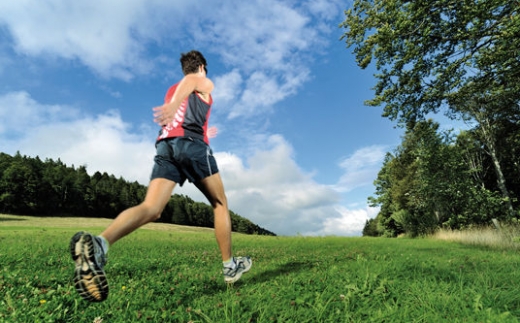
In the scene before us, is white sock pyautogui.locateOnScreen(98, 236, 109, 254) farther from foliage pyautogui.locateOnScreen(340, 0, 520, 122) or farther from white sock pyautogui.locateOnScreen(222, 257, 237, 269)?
foliage pyautogui.locateOnScreen(340, 0, 520, 122)

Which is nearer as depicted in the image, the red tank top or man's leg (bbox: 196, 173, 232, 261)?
the red tank top

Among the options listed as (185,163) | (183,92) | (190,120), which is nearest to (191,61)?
(183,92)

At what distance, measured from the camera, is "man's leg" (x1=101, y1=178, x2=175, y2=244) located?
270cm

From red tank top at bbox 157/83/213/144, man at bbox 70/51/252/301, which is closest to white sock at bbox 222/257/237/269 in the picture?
man at bbox 70/51/252/301

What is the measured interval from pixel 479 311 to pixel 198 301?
232 cm

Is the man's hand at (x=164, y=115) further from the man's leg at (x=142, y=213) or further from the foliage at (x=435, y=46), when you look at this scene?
the foliage at (x=435, y=46)

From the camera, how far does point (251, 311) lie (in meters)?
2.55

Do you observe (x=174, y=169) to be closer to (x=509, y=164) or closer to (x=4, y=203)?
(x=509, y=164)

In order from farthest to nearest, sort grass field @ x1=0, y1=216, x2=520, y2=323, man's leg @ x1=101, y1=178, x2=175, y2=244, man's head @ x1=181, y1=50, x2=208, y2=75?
man's head @ x1=181, y1=50, x2=208, y2=75, man's leg @ x1=101, y1=178, x2=175, y2=244, grass field @ x1=0, y1=216, x2=520, y2=323

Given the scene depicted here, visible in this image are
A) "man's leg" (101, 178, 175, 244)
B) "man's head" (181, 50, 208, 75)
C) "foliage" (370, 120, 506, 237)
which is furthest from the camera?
"foliage" (370, 120, 506, 237)

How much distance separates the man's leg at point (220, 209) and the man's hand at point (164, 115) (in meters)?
0.75

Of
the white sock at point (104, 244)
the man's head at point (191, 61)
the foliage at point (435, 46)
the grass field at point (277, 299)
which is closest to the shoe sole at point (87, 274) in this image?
the white sock at point (104, 244)

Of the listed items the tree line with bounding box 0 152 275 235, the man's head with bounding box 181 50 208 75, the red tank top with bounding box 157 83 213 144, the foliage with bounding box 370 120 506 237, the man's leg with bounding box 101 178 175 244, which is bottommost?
the man's leg with bounding box 101 178 175 244

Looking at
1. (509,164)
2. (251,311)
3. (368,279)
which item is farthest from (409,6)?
(509,164)
